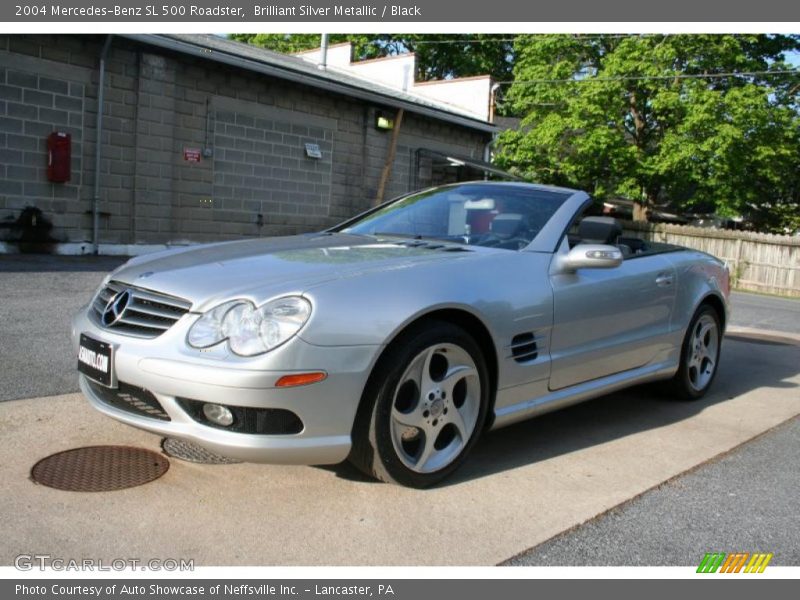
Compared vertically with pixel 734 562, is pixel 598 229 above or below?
above

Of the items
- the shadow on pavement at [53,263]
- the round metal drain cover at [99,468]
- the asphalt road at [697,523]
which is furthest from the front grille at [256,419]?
the shadow on pavement at [53,263]

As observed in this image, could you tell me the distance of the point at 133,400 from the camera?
329 cm

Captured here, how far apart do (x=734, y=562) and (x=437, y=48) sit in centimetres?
4465

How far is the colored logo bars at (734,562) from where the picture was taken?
9.60ft

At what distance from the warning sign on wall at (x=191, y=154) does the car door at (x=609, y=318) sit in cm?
957

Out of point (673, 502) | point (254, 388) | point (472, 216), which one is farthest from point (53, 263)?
point (673, 502)

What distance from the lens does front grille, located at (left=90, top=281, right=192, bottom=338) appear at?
3164mm

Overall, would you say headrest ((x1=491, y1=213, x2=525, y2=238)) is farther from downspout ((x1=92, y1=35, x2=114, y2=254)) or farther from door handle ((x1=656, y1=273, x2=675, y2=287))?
downspout ((x1=92, y1=35, x2=114, y2=254))

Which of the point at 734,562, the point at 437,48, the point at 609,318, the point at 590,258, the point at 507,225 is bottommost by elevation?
the point at 734,562

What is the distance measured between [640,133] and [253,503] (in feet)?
81.7

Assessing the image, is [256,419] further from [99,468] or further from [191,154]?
[191,154]

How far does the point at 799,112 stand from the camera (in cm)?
2359

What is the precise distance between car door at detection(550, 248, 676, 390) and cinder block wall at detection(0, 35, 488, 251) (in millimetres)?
9285

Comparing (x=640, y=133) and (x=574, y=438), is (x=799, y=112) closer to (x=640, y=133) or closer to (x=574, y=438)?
(x=640, y=133)
